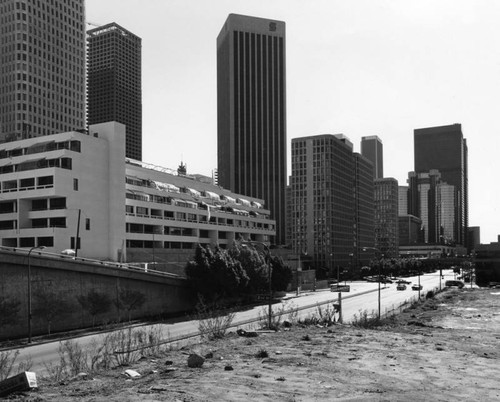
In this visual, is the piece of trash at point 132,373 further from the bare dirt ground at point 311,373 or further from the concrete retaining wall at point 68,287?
the concrete retaining wall at point 68,287

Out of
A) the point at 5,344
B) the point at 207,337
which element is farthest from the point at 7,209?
the point at 207,337

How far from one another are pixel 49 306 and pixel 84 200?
32074 mm

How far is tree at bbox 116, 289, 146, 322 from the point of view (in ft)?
212

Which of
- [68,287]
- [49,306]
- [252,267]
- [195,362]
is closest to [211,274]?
[252,267]

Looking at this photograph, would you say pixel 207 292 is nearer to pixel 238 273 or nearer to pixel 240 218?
pixel 238 273

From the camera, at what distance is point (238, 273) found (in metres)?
81.2

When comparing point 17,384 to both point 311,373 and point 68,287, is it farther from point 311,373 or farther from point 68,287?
point 68,287

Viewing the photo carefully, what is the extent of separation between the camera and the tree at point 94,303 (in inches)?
2343

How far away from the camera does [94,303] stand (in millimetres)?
60438

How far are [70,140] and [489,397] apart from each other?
251ft

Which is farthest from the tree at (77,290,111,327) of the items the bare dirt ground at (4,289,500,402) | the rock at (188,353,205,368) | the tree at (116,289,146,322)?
the rock at (188,353,205,368)

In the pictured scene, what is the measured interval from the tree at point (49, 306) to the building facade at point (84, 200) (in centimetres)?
2255

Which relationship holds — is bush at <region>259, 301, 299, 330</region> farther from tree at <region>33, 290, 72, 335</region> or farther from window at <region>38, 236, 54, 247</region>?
window at <region>38, 236, 54, 247</region>

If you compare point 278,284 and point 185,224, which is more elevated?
point 185,224
